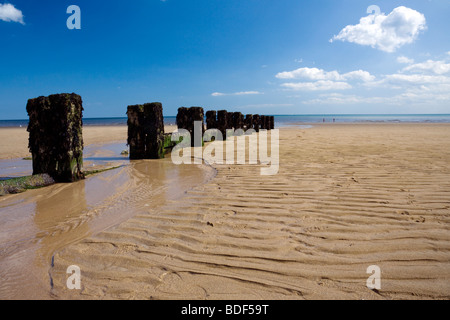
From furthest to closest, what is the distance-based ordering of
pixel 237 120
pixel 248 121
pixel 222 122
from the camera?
pixel 248 121 < pixel 237 120 < pixel 222 122

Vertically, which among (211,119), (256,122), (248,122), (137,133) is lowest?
(137,133)

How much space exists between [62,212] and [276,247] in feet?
9.59

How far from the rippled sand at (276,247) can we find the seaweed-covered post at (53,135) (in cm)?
261

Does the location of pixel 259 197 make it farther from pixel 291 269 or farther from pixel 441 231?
pixel 441 231

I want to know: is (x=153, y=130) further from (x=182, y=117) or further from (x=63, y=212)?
(x=63, y=212)

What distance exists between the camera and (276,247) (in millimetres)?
2533

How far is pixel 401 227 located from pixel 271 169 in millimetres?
3292

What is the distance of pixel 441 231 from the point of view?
8.98 ft

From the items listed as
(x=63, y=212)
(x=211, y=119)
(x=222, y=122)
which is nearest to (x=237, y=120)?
(x=222, y=122)

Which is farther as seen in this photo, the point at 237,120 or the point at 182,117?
the point at 237,120

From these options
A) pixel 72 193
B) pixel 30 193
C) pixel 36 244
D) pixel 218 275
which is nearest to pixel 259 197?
pixel 218 275

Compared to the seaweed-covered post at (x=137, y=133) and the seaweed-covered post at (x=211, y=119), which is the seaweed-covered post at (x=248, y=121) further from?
the seaweed-covered post at (x=137, y=133)

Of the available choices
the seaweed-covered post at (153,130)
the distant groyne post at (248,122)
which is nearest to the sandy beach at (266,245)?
the seaweed-covered post at (153,130)

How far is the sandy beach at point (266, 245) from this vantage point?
197 cm
